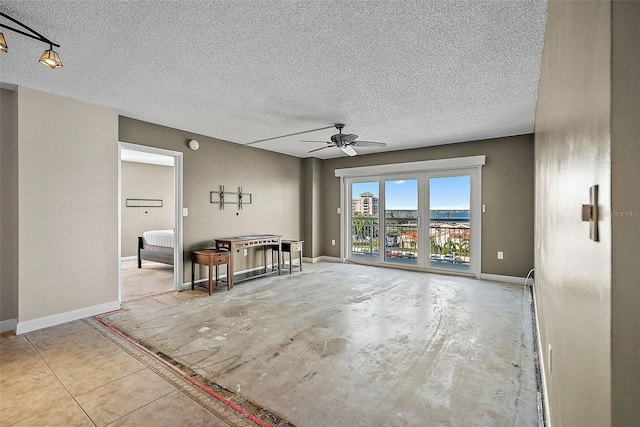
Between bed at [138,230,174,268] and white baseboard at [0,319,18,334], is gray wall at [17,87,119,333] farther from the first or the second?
bed at [138,230,174,268]

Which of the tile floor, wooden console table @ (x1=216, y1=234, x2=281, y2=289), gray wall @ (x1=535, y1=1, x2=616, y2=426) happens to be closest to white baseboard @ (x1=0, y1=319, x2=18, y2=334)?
the tile floor

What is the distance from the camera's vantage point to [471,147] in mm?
5379

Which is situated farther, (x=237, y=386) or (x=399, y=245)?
(x=399, y=245)

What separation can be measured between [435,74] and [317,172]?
180 inches

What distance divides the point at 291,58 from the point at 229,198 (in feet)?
11.2

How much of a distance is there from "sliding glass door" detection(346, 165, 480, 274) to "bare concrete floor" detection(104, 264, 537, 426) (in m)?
1.14

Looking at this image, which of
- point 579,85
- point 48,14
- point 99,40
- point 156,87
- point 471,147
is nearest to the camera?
point 579,85

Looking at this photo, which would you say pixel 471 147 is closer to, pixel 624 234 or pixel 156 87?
pixel 156 87

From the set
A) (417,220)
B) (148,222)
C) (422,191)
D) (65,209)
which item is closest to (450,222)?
(417,220)

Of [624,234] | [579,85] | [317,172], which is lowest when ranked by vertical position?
[624,234]

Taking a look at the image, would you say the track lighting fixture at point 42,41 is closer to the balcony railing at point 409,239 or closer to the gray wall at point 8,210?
the gray wall at point 8,210

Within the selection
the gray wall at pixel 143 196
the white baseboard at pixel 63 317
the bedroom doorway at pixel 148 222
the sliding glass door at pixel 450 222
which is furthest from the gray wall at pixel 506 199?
the gray wall at pixel 143 196

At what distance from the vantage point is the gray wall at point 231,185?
4.61 meters

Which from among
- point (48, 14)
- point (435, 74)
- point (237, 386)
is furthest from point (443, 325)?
point (48, 14)
